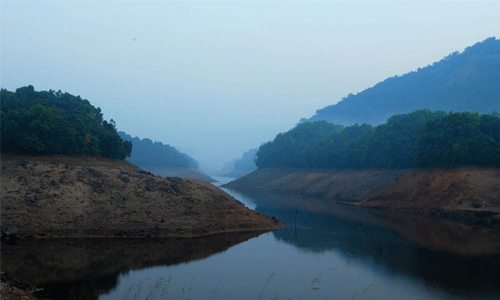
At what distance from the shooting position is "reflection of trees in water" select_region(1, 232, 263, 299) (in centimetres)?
2175

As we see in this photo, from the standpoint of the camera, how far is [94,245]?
3167 centimetres

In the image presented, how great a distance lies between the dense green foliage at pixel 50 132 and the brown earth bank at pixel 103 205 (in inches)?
68.1

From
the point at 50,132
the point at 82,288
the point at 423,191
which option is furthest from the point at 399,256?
the point at 50,132

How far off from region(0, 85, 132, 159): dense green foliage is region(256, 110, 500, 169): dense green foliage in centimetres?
5116

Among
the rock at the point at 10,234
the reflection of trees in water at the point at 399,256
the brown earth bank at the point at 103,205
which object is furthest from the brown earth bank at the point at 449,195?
the rock at the point at 10,234

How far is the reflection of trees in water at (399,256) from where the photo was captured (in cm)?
2423

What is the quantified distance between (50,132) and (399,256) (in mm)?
39901

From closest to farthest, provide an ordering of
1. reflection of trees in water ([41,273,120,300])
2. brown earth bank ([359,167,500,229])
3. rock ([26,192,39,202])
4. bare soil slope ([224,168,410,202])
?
reflection of trees in water ([41,273,120,300]) → rock ([26,192,39,202]) → brown earth bank ([359,167,500,229]) → bare soil slope ([224,168,410,202])

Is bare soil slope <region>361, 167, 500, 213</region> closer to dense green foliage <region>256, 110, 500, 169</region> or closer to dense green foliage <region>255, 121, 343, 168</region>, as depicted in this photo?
dense green foliage <region>256, 110, 500, 169</region>

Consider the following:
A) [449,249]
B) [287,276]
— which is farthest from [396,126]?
[287,276]

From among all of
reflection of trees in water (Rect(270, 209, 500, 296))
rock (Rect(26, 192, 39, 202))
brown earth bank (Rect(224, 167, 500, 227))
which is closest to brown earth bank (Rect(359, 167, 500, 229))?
brown earth bank (Rect(224, 167, 500, 227))

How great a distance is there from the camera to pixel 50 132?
148 feet

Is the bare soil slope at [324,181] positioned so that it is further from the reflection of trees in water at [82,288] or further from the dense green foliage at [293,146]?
the reflection of trees in water at [82,288]

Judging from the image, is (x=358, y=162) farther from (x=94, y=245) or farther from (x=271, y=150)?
(x=94, y=245)
